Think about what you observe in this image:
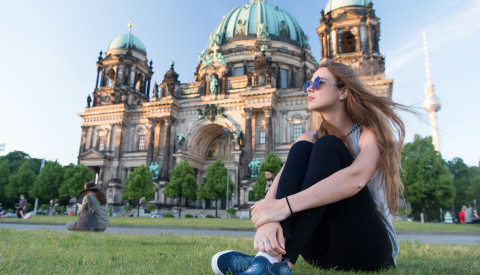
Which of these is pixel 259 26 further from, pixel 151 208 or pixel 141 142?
pixel 151 208

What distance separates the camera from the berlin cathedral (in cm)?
3462

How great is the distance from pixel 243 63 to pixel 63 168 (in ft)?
82.4

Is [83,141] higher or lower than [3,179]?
higher

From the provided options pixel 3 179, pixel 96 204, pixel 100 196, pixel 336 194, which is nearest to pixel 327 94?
pixel 336 194

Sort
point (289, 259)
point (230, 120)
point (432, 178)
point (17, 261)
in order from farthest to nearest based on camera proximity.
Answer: point (230, 120) → point (432, 178) → point (17, 261) → point (289, 259)

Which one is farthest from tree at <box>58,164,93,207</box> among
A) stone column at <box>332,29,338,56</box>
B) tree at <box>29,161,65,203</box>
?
stone column at <box>332,29,338,56</box>

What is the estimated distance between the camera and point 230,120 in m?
36.8

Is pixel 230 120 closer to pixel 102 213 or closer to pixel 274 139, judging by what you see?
pixel 274 139

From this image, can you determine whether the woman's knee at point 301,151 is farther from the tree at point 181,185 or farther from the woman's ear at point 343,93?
the tree at point 181,185

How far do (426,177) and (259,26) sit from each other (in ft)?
88.0

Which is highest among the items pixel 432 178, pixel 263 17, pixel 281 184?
pixel 263 17

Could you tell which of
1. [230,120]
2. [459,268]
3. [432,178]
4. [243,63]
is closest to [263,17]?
[243,63]

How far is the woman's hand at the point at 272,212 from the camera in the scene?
2.13m

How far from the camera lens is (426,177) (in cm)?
3197
